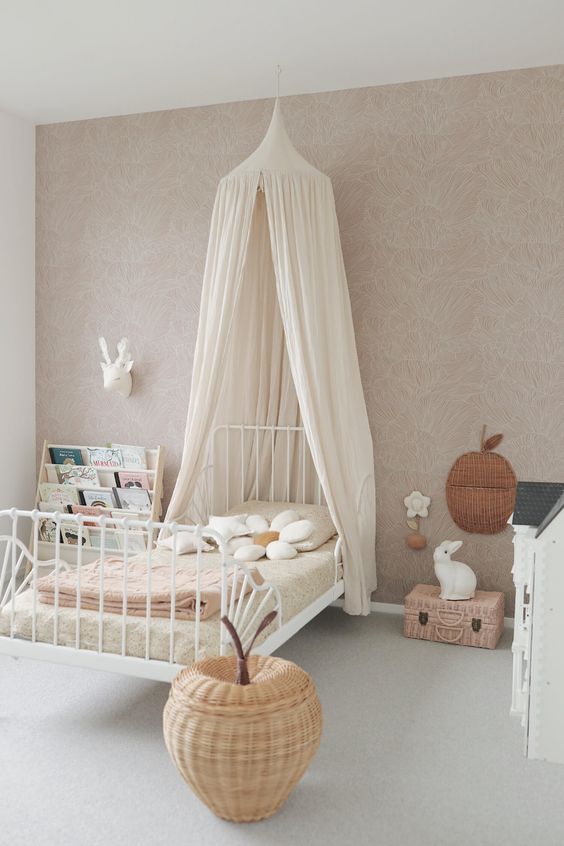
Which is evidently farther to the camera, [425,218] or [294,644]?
[425,218]

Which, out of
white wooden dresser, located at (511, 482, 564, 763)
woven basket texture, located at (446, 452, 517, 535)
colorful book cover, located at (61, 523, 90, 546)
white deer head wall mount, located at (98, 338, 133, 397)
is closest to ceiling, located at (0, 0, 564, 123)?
white deer head wall mount, located at (98, 338, 133, 397)

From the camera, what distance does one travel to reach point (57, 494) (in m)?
5.25

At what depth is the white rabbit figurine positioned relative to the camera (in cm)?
424

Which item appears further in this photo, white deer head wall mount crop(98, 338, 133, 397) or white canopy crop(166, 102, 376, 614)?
white deer head wall mount crop(98, 338, 133, 397)

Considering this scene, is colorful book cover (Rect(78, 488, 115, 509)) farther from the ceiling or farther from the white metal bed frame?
the ceiling

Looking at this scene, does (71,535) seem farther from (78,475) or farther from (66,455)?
(66,455)

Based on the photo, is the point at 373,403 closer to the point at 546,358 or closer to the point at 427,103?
the point at 546,358

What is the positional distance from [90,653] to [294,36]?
282cm

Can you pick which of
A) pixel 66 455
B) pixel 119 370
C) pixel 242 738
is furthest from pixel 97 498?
pixel 242 738

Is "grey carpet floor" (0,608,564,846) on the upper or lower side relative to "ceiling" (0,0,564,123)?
lower

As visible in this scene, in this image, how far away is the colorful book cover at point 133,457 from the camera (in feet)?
16.8

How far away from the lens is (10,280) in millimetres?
5223

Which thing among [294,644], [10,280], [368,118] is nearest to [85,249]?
[10,280]

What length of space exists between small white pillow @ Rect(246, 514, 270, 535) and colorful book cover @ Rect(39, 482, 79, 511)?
137cm
